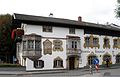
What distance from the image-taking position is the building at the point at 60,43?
142 ft

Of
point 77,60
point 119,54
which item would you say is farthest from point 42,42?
point 119,54

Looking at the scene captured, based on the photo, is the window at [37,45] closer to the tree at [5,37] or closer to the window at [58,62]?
the window at [58,62]

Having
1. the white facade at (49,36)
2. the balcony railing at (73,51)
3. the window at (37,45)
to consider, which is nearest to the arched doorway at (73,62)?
the balcony railing at (73,51)

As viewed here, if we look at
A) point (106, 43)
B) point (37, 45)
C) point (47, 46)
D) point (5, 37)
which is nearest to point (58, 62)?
point (47, 46)

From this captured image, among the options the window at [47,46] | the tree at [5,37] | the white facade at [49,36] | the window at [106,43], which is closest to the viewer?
the white facade at [49,36]

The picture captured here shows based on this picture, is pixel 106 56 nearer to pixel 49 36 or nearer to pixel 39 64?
pixel 49 36

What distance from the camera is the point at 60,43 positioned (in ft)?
153

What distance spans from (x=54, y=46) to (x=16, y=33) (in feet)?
20.7

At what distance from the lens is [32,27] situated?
143 feet

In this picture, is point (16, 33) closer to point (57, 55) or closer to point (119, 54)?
point (57, 55)

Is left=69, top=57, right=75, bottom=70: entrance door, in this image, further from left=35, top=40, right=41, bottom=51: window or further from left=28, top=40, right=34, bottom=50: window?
left=28, top=40, right=34, bottom=50: window

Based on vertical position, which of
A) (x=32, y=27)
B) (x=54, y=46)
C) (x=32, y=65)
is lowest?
(x=32, y=65)

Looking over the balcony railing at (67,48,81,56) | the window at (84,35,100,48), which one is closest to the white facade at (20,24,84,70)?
the balcony railing at (67,48,81,56)

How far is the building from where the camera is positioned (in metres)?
43.2
